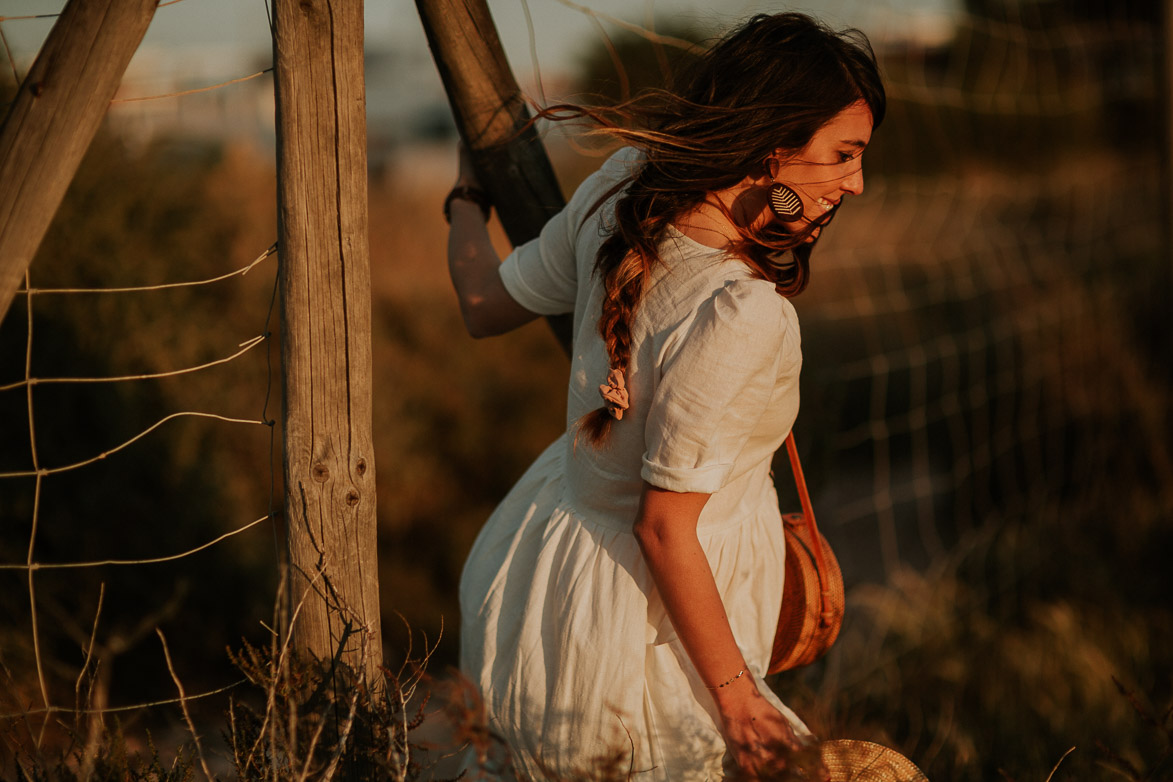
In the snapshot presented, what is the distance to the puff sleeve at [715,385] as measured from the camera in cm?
125

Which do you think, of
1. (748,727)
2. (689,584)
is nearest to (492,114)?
(689,584)

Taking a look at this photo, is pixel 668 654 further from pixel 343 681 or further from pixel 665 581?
pixel 343 681

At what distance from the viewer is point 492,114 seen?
1.81 metres

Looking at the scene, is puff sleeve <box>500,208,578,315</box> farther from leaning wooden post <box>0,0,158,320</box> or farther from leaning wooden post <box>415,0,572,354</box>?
leaning wooden post <box>0,0,158,320</box>

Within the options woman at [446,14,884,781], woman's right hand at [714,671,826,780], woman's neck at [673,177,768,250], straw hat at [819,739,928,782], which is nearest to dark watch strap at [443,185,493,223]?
woman at [446,14,884,781]

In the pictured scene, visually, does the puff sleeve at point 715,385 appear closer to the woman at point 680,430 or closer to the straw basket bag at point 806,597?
the woman at point 680,430

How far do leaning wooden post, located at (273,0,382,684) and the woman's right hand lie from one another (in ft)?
1.76

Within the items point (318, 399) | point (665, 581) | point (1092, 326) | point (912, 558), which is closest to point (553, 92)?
point (318, 399)

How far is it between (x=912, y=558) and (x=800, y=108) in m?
4.61

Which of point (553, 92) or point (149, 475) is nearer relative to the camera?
point (553, 92)

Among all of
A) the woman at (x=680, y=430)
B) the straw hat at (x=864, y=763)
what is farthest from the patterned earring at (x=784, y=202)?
the straw hat at (x=864, y=763)

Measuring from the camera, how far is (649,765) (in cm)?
145

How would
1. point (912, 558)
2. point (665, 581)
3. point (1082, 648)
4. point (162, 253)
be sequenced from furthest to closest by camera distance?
1. point (912, 558)
2. point (162, 253)
3. point (1082, 648)
4. point (665, 581)

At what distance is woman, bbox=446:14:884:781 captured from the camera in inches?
50.8
